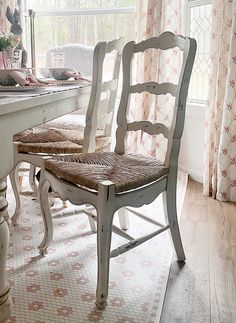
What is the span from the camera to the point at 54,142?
80.9 inches

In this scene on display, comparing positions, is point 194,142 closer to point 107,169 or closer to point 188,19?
point 188,19

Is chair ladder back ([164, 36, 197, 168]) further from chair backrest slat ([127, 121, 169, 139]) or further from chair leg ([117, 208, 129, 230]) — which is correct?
chair leg ([117, 208, 129, 230])

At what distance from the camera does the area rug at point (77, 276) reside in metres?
1.41

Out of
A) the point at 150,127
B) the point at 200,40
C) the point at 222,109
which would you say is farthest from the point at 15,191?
the point at 200,40

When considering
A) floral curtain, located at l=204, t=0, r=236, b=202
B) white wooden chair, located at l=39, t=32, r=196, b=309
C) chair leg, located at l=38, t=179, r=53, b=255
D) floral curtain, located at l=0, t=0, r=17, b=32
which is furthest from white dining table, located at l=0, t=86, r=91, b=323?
floral curtain, located at l=0, t=0, r=17, b=32

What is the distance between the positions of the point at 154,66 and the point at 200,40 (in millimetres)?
420

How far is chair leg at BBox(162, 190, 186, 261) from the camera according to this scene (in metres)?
1.69

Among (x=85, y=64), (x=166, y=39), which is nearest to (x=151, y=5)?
(x=85, y=64)

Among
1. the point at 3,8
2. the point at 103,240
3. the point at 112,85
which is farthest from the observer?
the point at 3,8

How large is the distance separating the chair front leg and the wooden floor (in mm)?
233

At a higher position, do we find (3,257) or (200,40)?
(200,40)

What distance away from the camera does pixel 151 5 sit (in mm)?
3080

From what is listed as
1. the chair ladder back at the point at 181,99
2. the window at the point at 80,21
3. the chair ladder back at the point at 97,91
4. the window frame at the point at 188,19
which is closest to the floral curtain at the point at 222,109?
the window frame at the point at 188,19

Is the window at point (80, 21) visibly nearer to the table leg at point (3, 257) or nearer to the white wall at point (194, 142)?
the white wall at point (194, 142)
